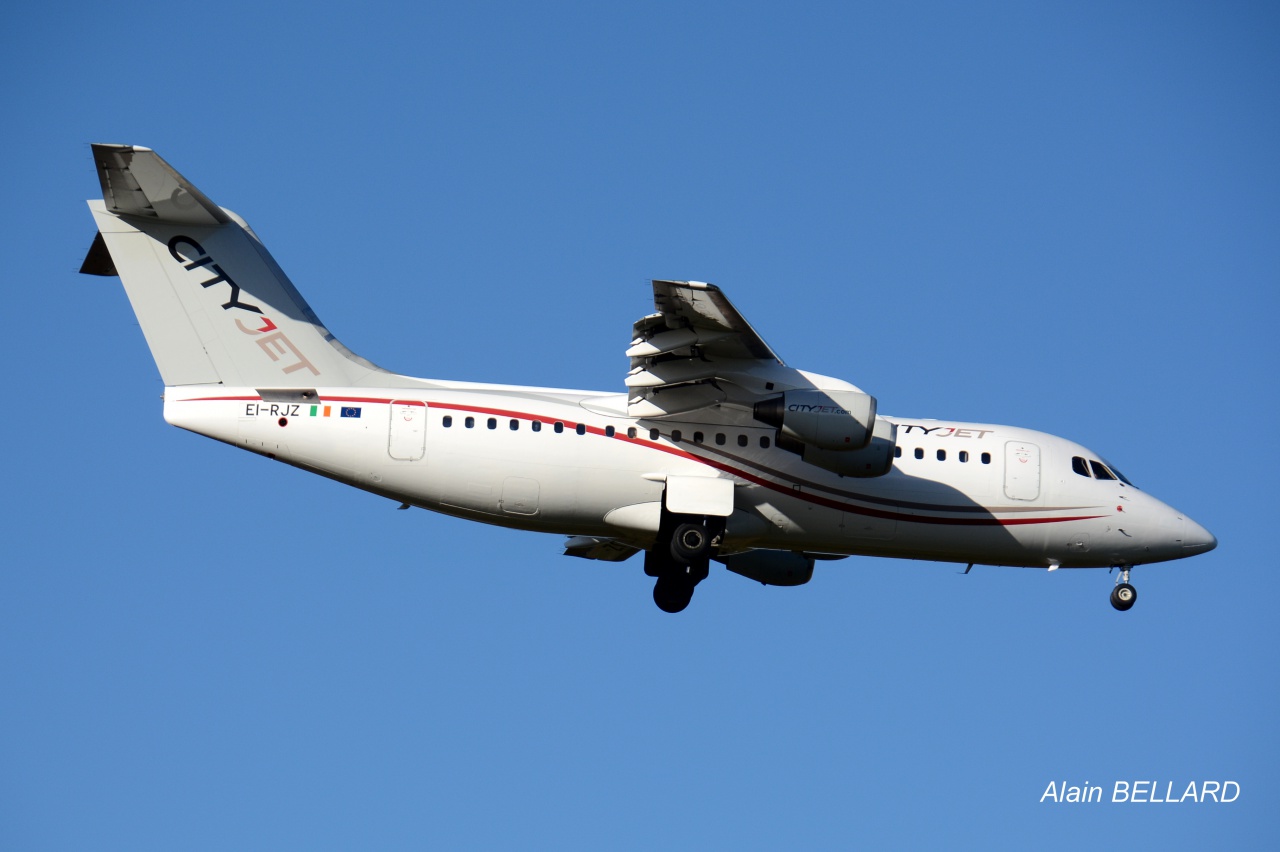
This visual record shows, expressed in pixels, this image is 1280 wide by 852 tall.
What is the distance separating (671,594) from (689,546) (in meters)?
1.56

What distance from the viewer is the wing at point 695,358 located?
1501cm

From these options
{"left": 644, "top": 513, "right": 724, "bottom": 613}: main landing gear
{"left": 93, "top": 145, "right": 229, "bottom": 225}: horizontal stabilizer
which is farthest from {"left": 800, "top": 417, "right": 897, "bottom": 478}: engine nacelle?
{"left": 93, "top": 145, "right": 229, "bottom": 225}: horizontal stabilizer

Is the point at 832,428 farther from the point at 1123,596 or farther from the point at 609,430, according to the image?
the point at 1123,596

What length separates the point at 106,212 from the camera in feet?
53.3

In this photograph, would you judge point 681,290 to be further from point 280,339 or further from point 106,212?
point 106,212

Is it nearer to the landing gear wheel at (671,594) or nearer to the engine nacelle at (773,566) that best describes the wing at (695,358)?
the landing gear wheel at (671,594)

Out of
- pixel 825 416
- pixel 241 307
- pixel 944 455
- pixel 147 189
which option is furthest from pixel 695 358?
pixel 147 189

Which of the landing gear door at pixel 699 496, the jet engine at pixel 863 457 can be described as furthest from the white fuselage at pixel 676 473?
the jet engine at pixel 863 457

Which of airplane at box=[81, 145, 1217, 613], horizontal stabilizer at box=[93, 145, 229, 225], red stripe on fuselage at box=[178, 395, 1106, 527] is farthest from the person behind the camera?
red stripe on fuselage at box=[178, 395, 1106, 527]

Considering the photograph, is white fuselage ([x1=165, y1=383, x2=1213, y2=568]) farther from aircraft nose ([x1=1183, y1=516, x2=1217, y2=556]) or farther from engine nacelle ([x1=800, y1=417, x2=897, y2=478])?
engine nacelle ([x1=800, y1=417, x2=897, y2=478])

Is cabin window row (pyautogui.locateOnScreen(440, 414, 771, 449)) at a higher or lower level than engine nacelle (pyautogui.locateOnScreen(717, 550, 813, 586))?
higher

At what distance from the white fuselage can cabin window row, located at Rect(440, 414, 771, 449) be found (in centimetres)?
2

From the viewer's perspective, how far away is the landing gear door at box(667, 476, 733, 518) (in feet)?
53.9

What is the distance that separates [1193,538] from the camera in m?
18.3
